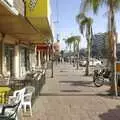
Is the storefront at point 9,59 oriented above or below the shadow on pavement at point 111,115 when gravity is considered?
above

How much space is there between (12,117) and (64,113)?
4.48 m

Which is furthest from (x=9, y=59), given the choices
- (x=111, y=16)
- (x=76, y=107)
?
(x=76, y=107)

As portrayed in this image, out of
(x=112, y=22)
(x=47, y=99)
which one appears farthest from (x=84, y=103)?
(x=112, y=22)

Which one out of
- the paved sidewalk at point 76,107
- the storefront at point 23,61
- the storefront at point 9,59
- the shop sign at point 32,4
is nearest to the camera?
the paved sidewalk at point 76,107

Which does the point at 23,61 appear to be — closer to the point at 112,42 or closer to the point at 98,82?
the point at 98,82

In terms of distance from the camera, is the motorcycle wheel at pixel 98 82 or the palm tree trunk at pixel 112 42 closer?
the palm tree trunk at pixel 112 42

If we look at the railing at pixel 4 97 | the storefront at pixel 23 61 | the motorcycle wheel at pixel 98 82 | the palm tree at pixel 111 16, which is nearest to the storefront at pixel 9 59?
the storefront at pixel 23 61

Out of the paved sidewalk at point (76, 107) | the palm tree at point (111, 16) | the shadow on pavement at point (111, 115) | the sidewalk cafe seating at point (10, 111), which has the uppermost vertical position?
the palm tree at point (111, 16)

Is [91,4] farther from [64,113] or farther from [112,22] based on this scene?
[64,113]

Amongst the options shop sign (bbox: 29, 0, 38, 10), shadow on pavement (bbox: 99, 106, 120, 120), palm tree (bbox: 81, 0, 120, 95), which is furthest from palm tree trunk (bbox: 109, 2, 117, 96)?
shadow on pavement (bbox: 99, 106, 120, 120)

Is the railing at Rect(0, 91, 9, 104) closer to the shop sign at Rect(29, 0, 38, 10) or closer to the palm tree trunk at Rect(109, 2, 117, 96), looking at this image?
the shop sign at Rect(29, 0, 38, 10)

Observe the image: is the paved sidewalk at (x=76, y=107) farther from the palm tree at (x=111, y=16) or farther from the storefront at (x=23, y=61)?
the storefront at (x=23, y=61)

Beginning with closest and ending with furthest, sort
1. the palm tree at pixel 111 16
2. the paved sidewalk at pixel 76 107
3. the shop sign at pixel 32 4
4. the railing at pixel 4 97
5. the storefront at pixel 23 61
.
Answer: the railing at pixel 4 97 < the paved sidewalk at pixel 76 107 < the shop sign at pixel 32 4 < the palm tree at pixel 111 16 < the storefront at pixel 23 61

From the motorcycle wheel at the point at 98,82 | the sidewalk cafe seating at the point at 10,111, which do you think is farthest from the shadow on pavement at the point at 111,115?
the motorcycle wheel at the point at 98,82
